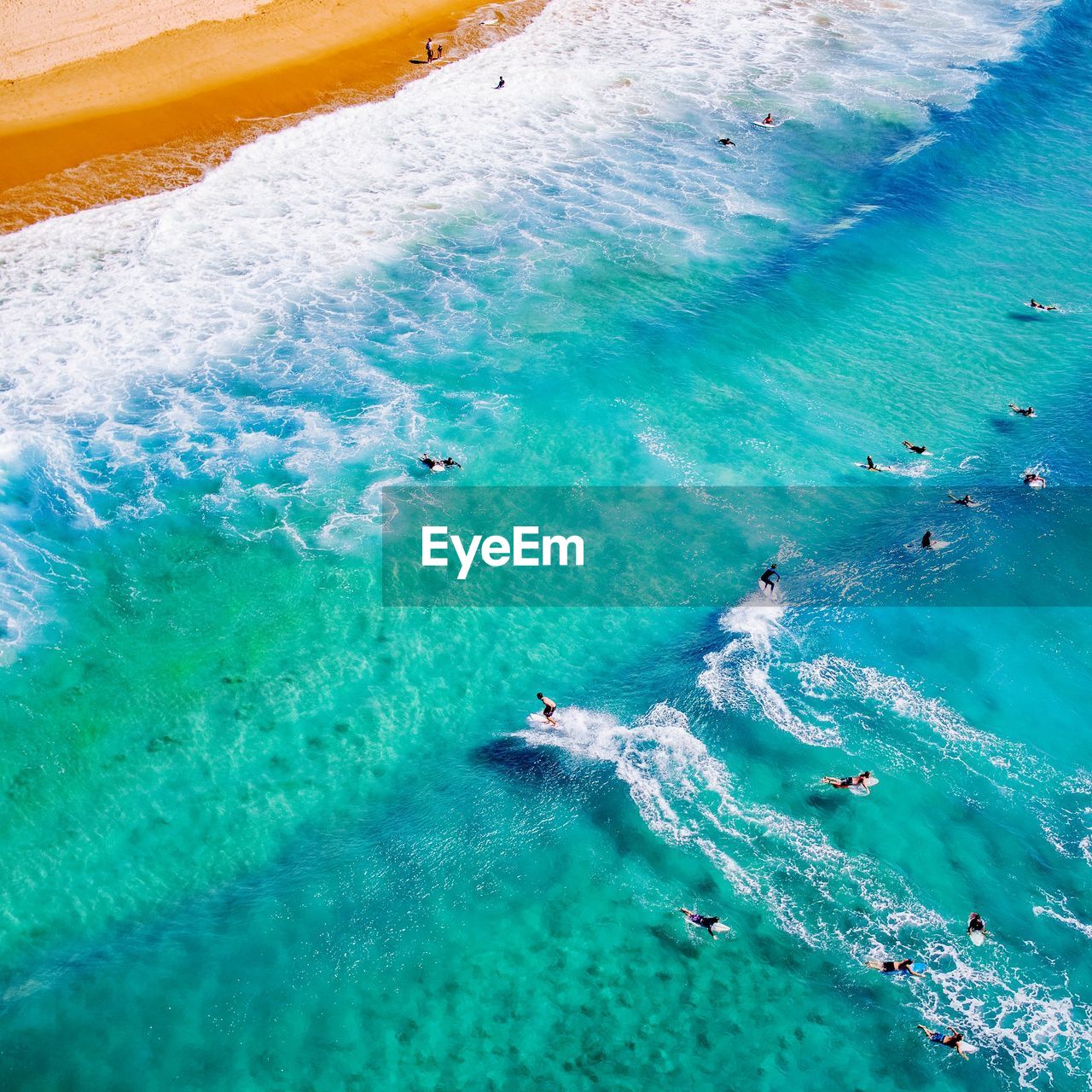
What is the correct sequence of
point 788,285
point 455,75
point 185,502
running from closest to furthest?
point 185,502 → point 788,285 → point 455,75

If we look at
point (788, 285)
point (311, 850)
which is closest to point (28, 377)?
point (311, 850)

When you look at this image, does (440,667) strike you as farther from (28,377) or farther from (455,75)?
(455,75)

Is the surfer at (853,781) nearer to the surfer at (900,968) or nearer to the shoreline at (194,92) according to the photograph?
the surfer at (900,968)

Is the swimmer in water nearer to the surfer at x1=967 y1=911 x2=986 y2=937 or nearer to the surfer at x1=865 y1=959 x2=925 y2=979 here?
the surfer at x1=865 y1=959 x2=925 y2=979

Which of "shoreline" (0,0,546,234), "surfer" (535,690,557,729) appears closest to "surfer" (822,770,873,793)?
"surfer" (535,690,557,729)

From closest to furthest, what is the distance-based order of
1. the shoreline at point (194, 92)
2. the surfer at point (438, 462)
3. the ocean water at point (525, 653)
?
the ocean water at point (525, 653) → the surfer at point (438, 462) → the shoreline at point (194, 92)

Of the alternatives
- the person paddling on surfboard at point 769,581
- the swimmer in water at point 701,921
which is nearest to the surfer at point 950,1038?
the swimmer in water at point 701,921
